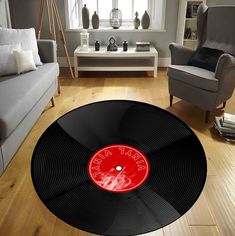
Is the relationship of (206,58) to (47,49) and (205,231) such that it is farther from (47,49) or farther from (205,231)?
(205,231)

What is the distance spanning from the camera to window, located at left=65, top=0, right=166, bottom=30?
425 centimetres

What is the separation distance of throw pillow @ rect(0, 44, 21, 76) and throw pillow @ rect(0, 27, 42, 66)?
0.13 meters

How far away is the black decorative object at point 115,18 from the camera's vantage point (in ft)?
13.7

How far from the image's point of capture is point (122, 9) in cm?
437

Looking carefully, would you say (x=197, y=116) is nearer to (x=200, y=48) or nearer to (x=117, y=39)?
(x=200, y=48)

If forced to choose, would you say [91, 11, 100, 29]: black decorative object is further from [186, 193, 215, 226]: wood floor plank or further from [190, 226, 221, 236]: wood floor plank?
[190, 226, 221, 236]: wood floor plank

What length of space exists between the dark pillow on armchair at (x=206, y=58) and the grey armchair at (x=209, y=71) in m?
0.04

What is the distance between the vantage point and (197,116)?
269 cm

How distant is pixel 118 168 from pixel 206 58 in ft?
8.34

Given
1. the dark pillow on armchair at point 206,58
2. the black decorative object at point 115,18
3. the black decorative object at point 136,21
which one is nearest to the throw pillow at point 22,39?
the dark pillow on armchair at point 206,58

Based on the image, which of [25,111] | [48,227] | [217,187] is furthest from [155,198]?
[25,111]

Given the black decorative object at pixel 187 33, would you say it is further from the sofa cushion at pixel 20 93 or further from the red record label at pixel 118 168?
the red record label at pixel 118 168

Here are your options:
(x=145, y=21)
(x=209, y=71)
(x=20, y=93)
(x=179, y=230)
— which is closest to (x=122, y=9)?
(x=145, y=21)

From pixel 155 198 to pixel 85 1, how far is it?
4391mm
